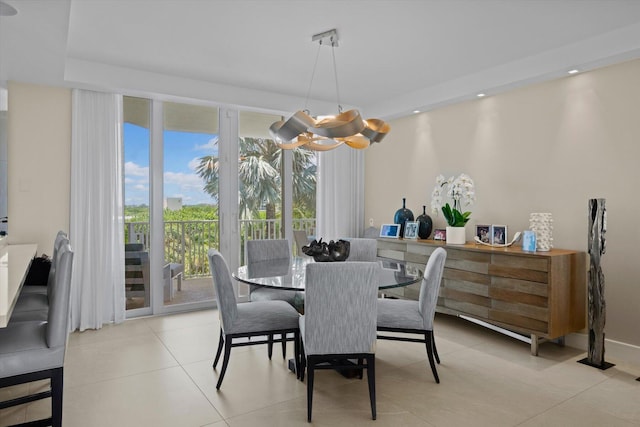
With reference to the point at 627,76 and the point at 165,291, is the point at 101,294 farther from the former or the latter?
the point at 627,76

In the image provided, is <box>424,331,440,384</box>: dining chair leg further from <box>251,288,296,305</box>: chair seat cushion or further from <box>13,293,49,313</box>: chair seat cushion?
<box>13,293,49,313</box>: chair seat cushion

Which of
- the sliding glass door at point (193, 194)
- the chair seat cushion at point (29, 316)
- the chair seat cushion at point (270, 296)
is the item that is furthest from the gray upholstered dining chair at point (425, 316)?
the sliding glass door at point (193, 194)

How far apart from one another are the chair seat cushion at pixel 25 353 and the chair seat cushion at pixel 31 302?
792 mm

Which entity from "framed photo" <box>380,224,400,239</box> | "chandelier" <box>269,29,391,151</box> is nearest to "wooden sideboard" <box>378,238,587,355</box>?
"framed photo" <box>380,224,400,239</box>

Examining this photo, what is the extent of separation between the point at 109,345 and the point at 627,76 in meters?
4.94

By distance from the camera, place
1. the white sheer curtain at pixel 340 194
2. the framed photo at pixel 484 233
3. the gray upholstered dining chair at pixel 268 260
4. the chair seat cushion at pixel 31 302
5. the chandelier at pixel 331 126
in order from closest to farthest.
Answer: the chair seat cushion at pixel 31 302 → the chandelier at pixel 331 126 → the gray upholstered dining chair at pixel 268 260 → the framed photo at pixel 484 233 → the white sheer curtain at pixel 340 194

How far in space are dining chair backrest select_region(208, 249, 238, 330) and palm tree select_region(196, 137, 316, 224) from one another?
2349 millimetres

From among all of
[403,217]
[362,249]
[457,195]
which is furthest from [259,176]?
[457,195]

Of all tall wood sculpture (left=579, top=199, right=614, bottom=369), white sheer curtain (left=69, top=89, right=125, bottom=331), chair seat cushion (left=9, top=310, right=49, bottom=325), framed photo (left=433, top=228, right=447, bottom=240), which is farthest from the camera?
framed photo (left=433, top=228, right=447, bottom=240)

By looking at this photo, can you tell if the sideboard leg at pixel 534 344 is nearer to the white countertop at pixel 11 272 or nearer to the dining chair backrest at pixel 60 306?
the dining chair backrest at pixel 60 306

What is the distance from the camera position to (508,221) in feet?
13.7

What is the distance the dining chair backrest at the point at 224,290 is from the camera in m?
2.72

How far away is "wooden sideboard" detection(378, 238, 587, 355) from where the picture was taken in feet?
11.0

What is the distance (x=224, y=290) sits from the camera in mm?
2725
